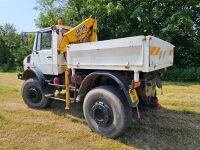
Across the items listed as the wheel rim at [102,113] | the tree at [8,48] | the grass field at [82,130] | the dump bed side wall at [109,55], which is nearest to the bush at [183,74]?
the grass field at [82,130]

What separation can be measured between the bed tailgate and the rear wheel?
3.23 metres

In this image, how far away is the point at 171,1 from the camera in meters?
14.3

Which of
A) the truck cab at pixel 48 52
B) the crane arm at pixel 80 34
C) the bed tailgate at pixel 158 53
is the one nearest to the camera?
the bed tailgate at pixel 158 53

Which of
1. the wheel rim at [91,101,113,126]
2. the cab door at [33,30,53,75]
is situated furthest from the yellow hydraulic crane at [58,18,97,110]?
the wheel rim at [91,101,113,126]

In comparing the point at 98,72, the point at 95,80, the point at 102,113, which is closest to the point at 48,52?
the point at 95,80

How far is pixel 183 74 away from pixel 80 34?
8749mm

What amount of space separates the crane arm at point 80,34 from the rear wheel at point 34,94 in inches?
49.8

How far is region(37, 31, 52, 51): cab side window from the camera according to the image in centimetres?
634

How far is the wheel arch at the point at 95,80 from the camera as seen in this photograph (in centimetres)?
442

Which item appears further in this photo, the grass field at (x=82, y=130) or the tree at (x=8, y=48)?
the tree at (x=8, y=48)

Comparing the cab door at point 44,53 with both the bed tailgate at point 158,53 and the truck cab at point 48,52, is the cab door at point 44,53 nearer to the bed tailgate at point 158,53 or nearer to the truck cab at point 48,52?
the truck cab at point 48,52

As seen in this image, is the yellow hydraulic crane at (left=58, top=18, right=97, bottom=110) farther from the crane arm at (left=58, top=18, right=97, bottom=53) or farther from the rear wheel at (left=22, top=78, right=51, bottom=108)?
the rear wheel at (left=22, top=78, right=51, bottom=108)

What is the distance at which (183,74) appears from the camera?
43.4 ft

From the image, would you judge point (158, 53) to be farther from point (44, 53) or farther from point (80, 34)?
point (44, 53)
